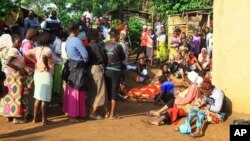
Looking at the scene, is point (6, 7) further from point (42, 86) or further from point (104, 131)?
point (104, 131)

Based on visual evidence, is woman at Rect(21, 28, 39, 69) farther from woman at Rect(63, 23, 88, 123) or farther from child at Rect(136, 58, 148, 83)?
child at Rect(136, 58, 148, 83)

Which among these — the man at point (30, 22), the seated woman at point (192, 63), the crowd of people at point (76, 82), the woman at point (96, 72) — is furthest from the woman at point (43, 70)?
the seated woman at point (192, 63)

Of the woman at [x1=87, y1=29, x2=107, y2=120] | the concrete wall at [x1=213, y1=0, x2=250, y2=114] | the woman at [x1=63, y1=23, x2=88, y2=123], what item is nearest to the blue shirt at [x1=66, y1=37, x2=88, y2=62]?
the woman at [x1=63, y1=23, x2=88, y2=123]

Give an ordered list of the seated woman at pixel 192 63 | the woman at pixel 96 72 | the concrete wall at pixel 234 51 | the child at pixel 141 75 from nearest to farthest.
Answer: the concrete wall at pixel 234 51
the woman at pixel 96 72
the child at pixel 141 75
the seated woman at pixel 192 63

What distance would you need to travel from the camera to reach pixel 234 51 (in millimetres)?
7801

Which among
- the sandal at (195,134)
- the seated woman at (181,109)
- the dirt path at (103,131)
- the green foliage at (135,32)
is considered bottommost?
the sandal at (195,134)

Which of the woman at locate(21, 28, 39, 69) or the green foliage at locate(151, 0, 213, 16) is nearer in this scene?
the woman at locate(21, 28, 39, 69)

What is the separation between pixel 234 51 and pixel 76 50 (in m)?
2.95

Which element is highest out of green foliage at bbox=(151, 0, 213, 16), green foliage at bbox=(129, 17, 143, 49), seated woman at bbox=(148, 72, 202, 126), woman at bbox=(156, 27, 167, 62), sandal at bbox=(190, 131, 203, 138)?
green foliage at bbox=(151, 0, 213, 16)

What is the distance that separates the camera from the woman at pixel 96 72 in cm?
800

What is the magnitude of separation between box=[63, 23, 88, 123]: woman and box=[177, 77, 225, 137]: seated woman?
1952 mm

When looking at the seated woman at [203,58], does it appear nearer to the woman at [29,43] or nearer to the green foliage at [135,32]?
the green foliage at [135,32]

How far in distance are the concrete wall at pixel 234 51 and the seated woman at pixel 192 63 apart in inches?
256

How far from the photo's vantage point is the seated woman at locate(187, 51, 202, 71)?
581 inches
